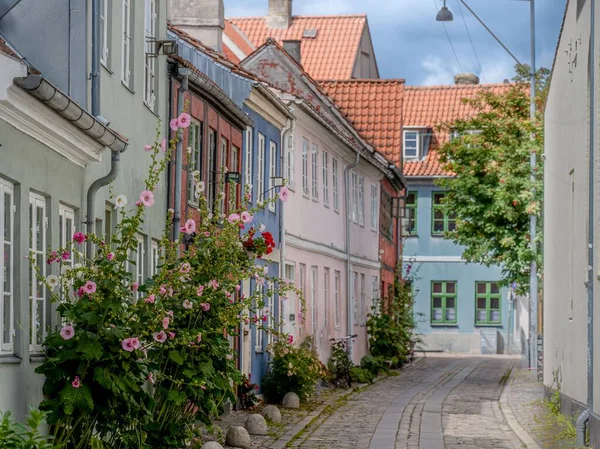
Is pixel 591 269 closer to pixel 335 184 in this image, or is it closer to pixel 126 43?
pixel 126 43

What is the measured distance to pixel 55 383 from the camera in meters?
10.6

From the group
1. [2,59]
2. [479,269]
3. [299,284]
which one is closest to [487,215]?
[299,284]

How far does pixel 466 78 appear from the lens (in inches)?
2488

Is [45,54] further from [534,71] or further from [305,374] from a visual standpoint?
[534,71]

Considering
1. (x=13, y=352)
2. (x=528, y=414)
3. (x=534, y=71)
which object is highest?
(x=534, y=71)

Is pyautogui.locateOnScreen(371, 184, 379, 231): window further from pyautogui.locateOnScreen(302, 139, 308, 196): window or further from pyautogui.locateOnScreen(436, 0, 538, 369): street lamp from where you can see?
pyautogui.locateOnScreen(302, 139, 308, 196): window

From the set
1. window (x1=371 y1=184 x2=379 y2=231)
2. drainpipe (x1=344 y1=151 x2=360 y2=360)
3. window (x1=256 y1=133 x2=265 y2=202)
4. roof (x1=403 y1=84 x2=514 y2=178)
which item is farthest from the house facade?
roof (x1=403 y1=84 x2=514 y2=178)

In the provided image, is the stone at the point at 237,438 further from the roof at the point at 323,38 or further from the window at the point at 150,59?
the roof at the point at 323,38

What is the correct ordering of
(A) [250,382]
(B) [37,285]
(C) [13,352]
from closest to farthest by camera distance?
(C) [13,352] < (B) [37,285] < (A) [250,382]

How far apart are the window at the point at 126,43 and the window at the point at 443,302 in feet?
129

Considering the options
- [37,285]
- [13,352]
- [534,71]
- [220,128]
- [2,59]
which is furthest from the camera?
[534,71]

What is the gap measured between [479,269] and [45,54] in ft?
138

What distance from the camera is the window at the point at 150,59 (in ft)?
53.5

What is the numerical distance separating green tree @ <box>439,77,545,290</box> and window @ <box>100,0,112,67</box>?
19.1 metres
